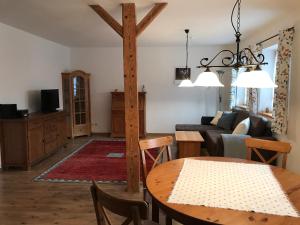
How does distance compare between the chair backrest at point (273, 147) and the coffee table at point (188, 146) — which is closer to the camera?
the chair backrest at point (273, 147)

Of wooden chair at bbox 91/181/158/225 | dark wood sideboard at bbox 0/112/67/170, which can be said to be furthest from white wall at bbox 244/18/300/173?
dark wood sideboard at bbox 0/112/67/170

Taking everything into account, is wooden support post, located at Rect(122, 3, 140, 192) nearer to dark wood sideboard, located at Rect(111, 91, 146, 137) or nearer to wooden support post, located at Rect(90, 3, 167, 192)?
wooden support post, located at Rect(90, 3, 167, 192)

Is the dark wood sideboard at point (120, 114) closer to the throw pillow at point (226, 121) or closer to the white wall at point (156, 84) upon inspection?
the white wall at point (156, 84)

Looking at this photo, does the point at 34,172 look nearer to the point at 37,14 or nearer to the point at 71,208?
the point at 71,208

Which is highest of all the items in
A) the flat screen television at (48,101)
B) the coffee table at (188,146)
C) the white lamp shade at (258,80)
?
the white lamp shade at (258,80)

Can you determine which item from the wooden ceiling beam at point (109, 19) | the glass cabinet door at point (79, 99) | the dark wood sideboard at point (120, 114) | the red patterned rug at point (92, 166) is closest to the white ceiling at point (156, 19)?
the wooden ceiling beam at point (109, 19)

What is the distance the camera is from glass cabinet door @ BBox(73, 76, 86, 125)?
22.1ft

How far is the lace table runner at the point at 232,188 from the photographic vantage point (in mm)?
1465

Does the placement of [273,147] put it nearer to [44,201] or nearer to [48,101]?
[44,201]

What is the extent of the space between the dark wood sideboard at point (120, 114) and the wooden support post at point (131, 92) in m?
3.38

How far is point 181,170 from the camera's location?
2.06 metres

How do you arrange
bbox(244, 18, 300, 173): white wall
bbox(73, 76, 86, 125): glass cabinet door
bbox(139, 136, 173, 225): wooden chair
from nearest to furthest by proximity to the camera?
1. bbox(139, 136, 173, 225): wooden chair
2. bbox(244, 18, 300, 173): white wall
3. bbox(73, 76, 86, 125): glass cabinet door

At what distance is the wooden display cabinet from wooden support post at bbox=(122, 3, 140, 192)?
11.8 ft

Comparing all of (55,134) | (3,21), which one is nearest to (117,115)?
(55,134)
